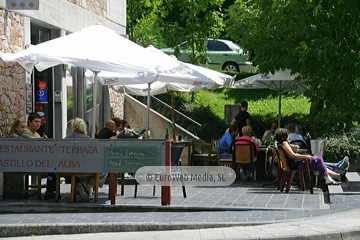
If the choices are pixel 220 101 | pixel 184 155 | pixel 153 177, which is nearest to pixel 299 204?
pixel 153 177

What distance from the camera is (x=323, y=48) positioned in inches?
571

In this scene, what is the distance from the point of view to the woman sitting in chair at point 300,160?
464 inches

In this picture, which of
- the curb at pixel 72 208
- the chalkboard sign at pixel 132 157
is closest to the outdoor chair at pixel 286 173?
the curb at pixel 72 208

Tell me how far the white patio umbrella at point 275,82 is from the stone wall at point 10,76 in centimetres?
744

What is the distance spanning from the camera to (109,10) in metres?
18.7

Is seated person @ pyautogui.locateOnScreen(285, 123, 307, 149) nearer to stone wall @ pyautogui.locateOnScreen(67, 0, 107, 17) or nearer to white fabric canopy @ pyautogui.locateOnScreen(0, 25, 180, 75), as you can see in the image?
white fabric canopy @ pyautogui.locateOnScreen(0, 25, 180, 75)

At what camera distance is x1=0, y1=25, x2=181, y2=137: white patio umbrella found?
1056 centimetres

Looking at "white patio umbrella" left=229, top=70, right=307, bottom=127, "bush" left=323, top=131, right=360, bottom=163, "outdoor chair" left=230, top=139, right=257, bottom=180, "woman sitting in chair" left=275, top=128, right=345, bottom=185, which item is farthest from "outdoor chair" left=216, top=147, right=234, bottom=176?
"white patio umbrella" left=229, top=70, right=307, bottom=127

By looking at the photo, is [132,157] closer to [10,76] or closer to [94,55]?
[94,55]

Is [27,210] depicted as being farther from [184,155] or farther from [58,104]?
[184,155]

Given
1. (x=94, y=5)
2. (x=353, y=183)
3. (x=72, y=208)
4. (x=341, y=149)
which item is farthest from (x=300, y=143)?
(x=94, y=5)

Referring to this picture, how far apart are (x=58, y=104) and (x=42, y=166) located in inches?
184

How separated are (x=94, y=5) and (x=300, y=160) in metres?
7.89

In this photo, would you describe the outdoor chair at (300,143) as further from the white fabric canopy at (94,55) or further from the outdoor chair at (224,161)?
the white fabric canopy at (94,55)
